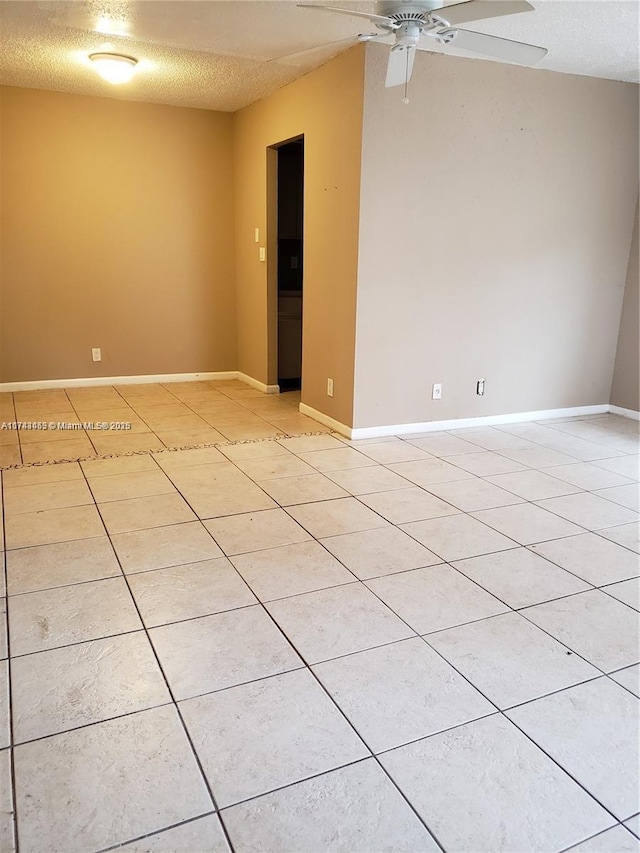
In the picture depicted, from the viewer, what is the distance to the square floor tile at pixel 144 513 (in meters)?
2.73

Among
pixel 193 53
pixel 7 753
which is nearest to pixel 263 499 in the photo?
pixel 7 753

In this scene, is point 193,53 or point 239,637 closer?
point 239,637

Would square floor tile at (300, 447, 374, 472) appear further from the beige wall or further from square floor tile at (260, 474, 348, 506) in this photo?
the beige wall

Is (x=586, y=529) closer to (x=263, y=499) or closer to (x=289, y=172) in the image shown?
(x=263, y=499)

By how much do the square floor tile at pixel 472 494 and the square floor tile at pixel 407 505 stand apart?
7cm

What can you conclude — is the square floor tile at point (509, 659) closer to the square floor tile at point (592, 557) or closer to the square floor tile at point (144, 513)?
the square floor tile at point (592, 557)

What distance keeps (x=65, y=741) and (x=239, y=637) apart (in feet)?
1.87

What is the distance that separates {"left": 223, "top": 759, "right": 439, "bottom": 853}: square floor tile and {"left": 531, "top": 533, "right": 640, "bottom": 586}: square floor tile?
131 centimetres

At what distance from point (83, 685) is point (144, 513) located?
1.20 m

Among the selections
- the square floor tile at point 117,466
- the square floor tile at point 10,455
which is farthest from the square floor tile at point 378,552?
the square floor tile at point 10,455

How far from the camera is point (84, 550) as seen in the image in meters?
2.48

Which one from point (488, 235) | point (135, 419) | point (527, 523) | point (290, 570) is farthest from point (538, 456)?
point (135, 419)

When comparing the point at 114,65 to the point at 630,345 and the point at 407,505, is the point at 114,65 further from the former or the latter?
the point at 630,345

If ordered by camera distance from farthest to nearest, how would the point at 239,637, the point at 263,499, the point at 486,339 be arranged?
the point at 486,339
the point at 263,499
the point at 239,637
